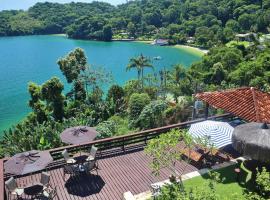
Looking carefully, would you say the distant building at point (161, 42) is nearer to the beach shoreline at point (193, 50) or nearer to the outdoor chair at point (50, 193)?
the beach shoreline at point (193, 50)

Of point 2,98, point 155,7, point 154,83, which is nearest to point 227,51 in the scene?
point 154,83

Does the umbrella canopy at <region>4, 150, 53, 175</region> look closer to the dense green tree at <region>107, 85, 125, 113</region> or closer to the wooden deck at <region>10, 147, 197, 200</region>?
the wooden deck at <region>10, 147, 197, 200</region>

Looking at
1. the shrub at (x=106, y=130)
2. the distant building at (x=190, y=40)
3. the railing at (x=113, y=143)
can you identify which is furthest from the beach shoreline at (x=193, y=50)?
the railing at (x=113, y=143)

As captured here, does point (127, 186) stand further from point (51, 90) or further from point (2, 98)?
point (2, 98)

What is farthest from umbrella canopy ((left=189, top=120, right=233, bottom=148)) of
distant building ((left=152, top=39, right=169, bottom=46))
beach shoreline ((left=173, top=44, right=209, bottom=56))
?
distant building ((left=152, top=39, right=169, bottom=46))

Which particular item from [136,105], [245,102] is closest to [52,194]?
[245,102]

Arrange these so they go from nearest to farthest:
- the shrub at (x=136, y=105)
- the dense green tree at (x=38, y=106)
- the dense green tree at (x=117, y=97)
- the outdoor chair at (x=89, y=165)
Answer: the outdoor chair at (x=89, y=165), the shrub at (x=136, y=105), the dense green tree at (x=38, y=106), the dense green tree at (x=117, y=97)
